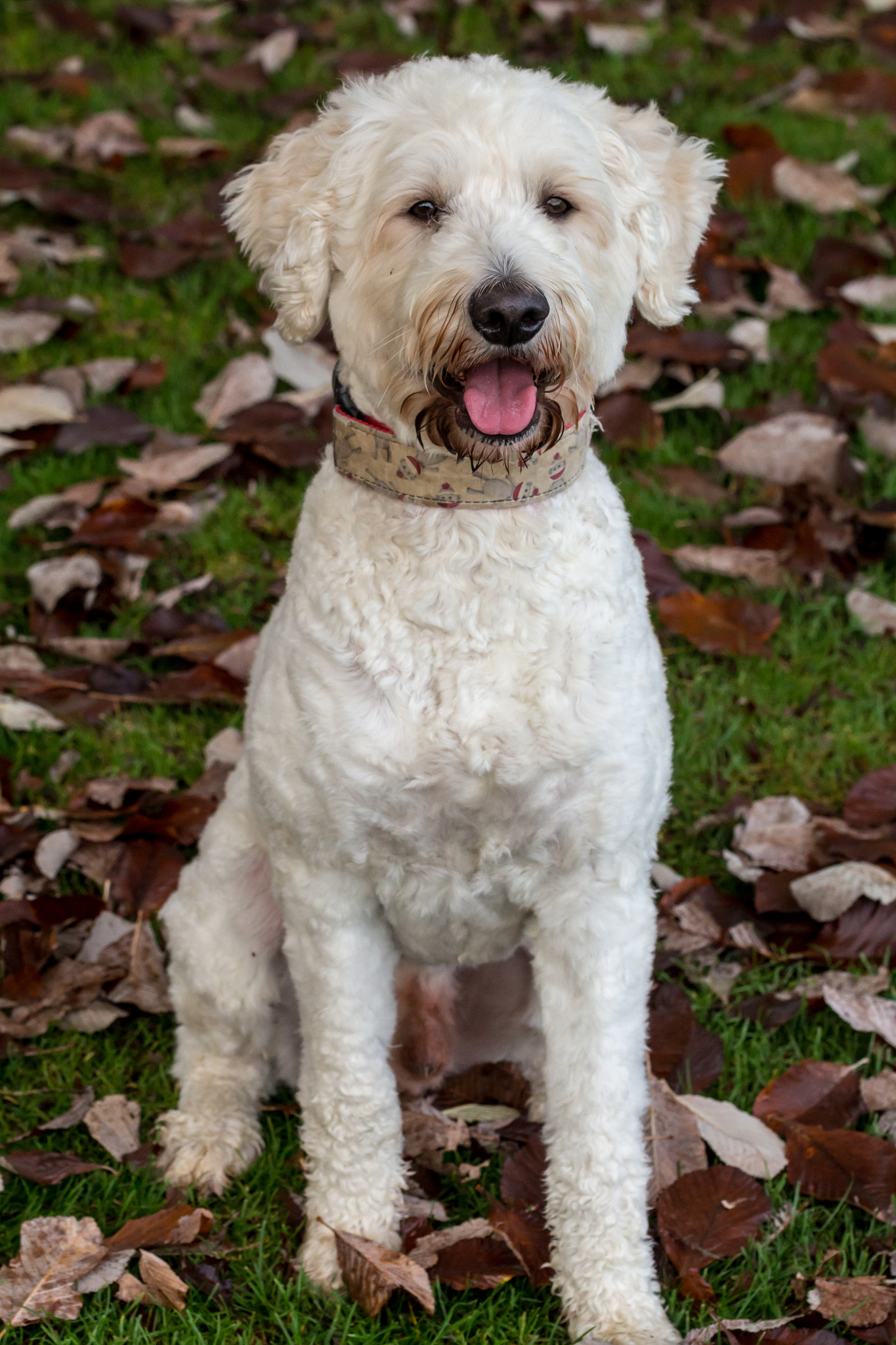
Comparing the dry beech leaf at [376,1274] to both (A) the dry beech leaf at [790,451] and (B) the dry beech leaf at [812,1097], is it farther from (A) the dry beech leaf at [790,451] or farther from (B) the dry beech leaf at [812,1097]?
(A) the dry beech leaf at [790,451]

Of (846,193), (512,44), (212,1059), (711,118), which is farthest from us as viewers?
(512,44)

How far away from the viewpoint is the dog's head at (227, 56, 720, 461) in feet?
7.55

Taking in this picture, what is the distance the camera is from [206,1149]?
9.94 feet

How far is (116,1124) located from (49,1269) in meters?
0.41

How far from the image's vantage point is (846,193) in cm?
565

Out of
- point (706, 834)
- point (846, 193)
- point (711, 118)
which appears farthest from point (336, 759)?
point (711, 118)

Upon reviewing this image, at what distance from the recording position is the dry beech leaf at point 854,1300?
2.62m

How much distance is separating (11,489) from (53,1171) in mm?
2350

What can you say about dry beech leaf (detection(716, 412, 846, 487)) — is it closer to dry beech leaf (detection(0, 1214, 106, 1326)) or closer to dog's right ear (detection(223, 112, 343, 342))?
dog's right ear (detection(223, 112, 343, 342))

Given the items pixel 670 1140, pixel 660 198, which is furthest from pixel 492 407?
pixel 670 1140

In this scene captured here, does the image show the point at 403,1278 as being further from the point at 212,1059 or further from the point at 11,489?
the point at 11,489

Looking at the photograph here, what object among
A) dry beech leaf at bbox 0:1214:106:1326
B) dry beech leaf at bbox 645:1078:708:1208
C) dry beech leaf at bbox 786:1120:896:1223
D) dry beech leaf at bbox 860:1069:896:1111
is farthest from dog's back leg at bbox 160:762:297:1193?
dry beech leaf at bbox 860:1069:896:1111

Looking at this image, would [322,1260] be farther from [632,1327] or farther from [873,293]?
[873,293]

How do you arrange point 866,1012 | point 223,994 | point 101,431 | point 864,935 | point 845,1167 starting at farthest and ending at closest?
point 101,431 → point 864,935 → point 866,1012 → point 223,994 → point 845,1167
